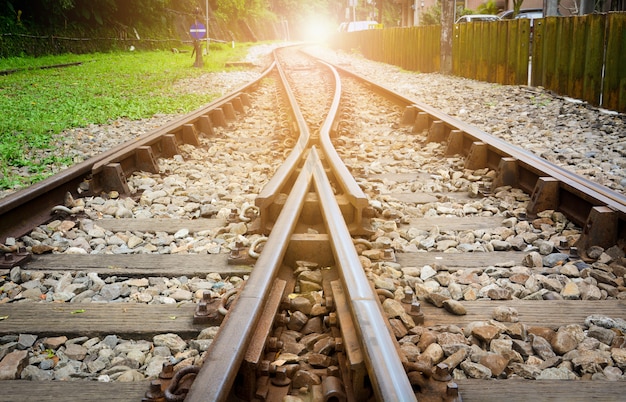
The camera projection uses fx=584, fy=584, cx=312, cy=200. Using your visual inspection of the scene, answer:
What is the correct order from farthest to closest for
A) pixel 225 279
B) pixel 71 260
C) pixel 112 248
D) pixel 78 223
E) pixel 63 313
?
pixel 78 223 < pixel 112 248 < pixel 71 260 < pixel 225 279 < pixel 63 313

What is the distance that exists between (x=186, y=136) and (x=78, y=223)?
2.67 metres

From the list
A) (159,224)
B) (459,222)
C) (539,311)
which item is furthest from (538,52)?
(539,311)

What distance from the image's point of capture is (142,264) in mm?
2926

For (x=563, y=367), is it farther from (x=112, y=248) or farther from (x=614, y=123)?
(x=614, y=123)

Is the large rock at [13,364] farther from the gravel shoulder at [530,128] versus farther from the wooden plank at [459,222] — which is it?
the gravel shoulder at [530,128]

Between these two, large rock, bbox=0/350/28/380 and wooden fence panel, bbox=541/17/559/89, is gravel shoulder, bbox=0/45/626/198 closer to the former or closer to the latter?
wooden fence panel, bbox=541/17/559/89

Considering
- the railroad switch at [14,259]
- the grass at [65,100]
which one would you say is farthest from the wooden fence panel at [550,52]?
the railroad switch at [14,259]

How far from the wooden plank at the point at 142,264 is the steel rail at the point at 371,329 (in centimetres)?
55

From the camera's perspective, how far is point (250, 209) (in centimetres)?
360

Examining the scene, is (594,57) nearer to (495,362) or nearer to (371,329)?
(495,362)

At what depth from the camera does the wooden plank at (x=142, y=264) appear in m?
2.82

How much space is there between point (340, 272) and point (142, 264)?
113 cm

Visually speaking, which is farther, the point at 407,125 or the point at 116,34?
the point at 116,34

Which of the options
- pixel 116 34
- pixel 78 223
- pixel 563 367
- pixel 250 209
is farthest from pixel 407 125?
pixel 116 34
